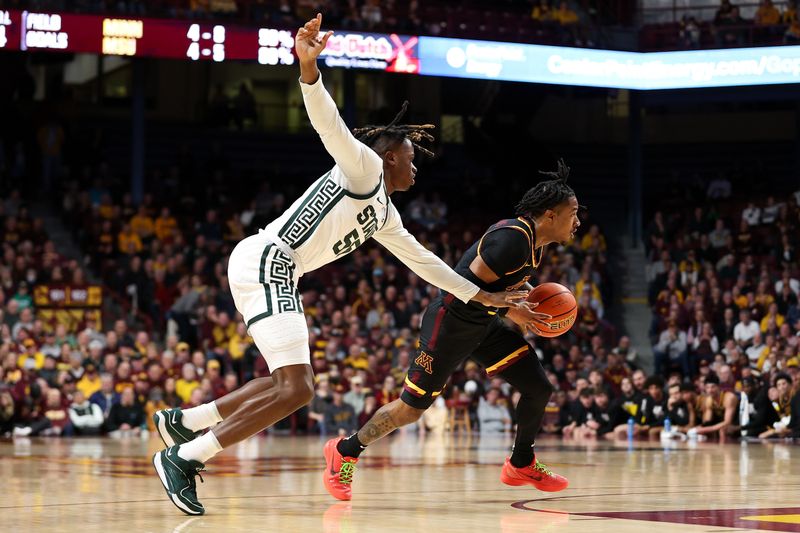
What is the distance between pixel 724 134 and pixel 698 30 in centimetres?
608

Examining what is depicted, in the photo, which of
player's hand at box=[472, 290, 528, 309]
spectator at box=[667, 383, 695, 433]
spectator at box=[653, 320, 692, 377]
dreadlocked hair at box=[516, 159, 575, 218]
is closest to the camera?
player's hand at box=[472, 290, 528, 309]

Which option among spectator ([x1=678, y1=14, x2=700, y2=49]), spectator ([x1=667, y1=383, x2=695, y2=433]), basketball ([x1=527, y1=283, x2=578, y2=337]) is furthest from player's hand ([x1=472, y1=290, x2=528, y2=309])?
spectator ([x1=678, y1=14, x2=700, y2=49])

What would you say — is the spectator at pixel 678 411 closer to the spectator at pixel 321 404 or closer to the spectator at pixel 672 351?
the spectator at pixel 672 351

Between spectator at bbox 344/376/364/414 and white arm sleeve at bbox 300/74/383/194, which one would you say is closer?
white arm sleeve at bbox 300/74/383/194

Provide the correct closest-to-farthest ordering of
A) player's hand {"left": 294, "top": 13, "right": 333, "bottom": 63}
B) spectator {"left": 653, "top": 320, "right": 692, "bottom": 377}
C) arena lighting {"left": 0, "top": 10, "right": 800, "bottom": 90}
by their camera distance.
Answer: player's hand {"left": 294, "top": 13, "right": 333, "bottom": 63}, spectator {"left": 653, "top": 320, "right": 692, "bottom": 377}, arena lighting {"left": 0, "top": 10, "right": 800, "bottom": 90}

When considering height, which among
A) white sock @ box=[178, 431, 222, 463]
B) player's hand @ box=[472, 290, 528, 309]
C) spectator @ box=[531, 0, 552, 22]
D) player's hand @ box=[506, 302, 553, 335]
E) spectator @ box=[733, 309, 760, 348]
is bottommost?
white sock @ box=[178, 431, 222, 463]

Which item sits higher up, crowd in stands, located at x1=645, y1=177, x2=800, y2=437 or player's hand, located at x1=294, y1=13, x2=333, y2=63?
player's hand, located at x1=294, y1=13, x2=333, y2=63

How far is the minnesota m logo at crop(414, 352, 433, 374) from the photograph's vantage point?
24.8ft

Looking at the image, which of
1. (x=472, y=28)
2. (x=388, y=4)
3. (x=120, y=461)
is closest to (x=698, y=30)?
(x=472, y=28)

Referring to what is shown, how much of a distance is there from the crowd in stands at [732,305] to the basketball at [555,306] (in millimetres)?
9449

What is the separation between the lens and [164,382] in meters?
17.8

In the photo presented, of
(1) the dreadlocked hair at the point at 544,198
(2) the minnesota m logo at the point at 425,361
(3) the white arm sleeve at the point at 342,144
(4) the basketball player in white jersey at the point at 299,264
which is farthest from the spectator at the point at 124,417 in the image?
(3) the white arm sleeve at the point at 342,144

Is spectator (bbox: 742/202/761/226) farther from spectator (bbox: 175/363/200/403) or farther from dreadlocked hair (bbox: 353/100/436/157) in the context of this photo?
dreadlocked hair (bbox: 353/100/436/157)

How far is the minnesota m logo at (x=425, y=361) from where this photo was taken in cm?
755
